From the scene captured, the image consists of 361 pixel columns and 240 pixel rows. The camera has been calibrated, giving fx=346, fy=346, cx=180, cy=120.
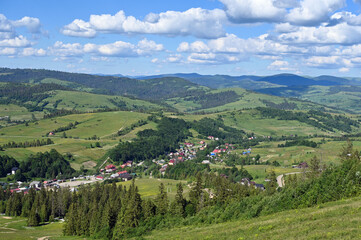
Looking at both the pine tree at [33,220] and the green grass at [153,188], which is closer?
the pine tree at [33,220]

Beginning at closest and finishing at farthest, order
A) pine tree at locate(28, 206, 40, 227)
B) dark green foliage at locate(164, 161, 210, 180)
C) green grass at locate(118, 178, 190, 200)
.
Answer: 1. pine tree at locate(28, 206, 40, 227)
2. green grass at locate(118, 178, 190, 200)
3. dark green foliage at locate(164, 161, 210, 180)

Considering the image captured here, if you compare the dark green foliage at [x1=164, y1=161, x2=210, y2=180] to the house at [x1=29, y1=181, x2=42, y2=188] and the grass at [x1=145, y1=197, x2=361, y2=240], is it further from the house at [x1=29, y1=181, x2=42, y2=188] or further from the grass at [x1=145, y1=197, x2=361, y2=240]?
the grass at [x1=145, y1=197, x2=361, y2=240]

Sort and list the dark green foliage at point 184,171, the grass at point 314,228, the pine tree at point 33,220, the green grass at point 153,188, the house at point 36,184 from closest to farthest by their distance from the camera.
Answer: the grass at point 314,228, the pine tree at point 33,220, the green grass at point 153,188, the dark green foliage at point 184,171, the house at point 36,184

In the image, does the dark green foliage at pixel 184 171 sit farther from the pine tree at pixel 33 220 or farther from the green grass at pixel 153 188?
the pine tree at pixel 33 220

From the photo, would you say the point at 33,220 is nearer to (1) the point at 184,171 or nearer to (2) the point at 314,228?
(1) the point at 184,171

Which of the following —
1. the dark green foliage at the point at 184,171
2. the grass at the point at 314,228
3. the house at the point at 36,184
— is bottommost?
the house at the point at 36,184

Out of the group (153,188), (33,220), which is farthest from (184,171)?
(33,220)

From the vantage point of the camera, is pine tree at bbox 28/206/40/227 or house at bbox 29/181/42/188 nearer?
pine tree at bbox 28/206/40/227

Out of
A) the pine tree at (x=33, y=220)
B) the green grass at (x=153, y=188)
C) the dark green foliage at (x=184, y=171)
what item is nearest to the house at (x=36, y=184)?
the green grass at (x=153, y=188)

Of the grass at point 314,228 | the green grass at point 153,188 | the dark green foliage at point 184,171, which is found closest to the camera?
the grass at point 314,228

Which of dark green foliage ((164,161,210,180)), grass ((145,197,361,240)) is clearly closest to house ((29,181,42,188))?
dark green foliage ((164,161,210,180))

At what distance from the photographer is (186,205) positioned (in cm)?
9356

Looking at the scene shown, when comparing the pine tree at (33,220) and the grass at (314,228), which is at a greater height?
the grass at (314,228)

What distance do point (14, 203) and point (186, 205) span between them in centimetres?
7088
